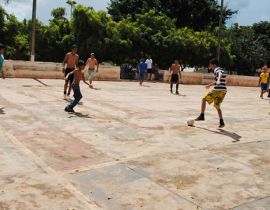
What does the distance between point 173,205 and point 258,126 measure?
6354 millimetres

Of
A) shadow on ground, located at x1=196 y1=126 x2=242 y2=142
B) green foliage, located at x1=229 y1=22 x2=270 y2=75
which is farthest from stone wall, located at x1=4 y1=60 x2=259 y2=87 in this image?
green foliage, located at x1=229 y1=22 x2=270 y2=75

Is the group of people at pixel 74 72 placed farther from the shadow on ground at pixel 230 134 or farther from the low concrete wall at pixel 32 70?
the low concrete wall at pixel 32 70

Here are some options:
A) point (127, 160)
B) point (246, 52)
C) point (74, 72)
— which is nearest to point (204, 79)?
point (74, 72)

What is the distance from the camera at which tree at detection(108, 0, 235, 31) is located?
43438 millimetres

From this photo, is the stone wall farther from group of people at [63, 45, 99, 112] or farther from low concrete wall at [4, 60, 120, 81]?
group of people at [63, 45, 99, 112]

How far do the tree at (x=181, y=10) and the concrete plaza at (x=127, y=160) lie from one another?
32957 mm

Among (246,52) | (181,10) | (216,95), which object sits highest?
(181,10)

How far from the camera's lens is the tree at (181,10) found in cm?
4344

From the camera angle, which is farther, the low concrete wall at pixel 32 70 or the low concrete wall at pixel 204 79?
the low concrete wall at pixel 204 79

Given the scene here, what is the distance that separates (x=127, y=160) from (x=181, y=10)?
129 feet

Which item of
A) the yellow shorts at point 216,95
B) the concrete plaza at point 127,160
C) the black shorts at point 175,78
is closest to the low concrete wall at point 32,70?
the black shorts at point 175,78

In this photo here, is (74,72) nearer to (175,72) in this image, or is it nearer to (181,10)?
(175,72)

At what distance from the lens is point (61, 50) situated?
104 feet

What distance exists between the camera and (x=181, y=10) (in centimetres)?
4444
